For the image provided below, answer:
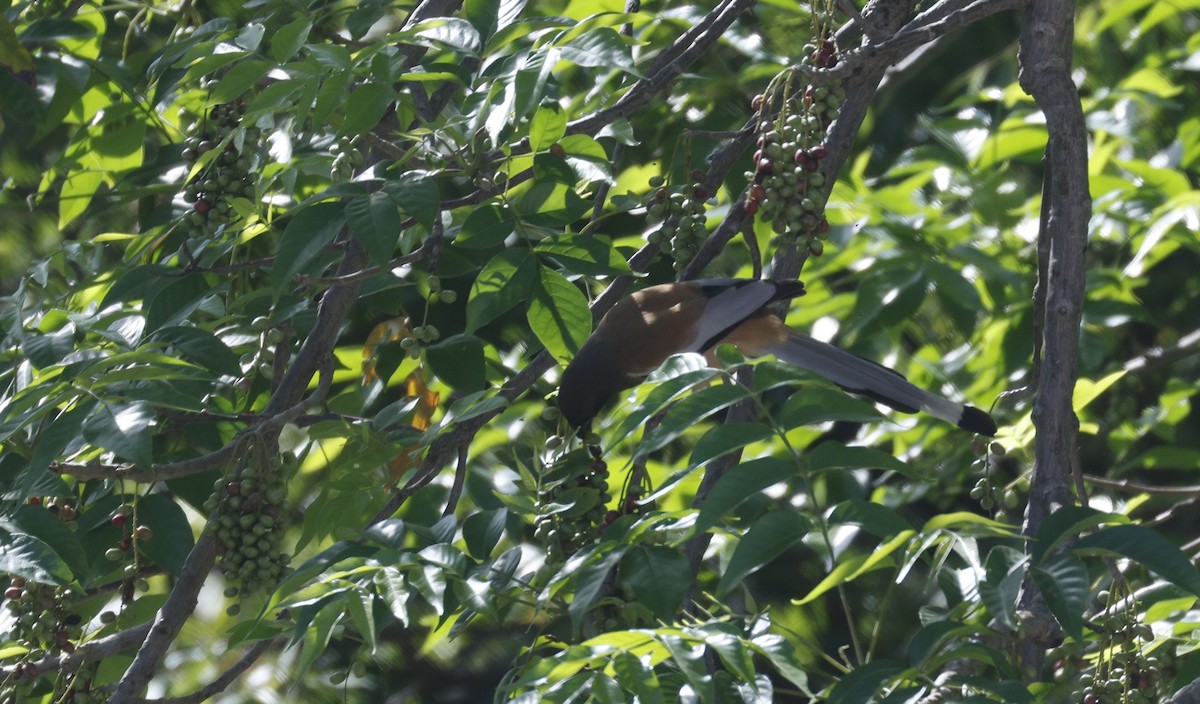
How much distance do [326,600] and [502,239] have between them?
978mm

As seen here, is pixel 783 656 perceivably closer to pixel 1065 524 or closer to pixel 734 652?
pixel 734 652

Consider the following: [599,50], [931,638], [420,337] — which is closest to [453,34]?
[599,50]

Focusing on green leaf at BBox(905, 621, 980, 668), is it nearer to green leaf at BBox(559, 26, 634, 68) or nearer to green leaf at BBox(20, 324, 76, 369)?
green leaf at BBox(559, 26, 634, 68)

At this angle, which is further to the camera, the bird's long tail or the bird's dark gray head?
the bird's dark gray head

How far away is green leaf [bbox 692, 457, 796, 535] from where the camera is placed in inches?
76.0

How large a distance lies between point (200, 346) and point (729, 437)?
147 centimetres

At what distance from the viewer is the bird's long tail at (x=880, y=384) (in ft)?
11.9

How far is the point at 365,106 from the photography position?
2.79 metres

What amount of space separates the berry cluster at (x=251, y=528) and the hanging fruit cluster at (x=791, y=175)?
1.27 metres

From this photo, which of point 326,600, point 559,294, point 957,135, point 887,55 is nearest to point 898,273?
point 957,135

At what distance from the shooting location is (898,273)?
13.5 ft

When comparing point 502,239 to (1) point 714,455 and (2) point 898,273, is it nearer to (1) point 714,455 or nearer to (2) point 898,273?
(1) point 714,455

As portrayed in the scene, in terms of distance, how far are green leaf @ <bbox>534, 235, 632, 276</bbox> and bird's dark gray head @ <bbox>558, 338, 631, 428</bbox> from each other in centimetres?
83

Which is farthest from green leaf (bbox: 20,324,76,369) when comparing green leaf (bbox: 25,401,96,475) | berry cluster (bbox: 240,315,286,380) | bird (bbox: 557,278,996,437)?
bird (bbox: 557,278,996,437)
